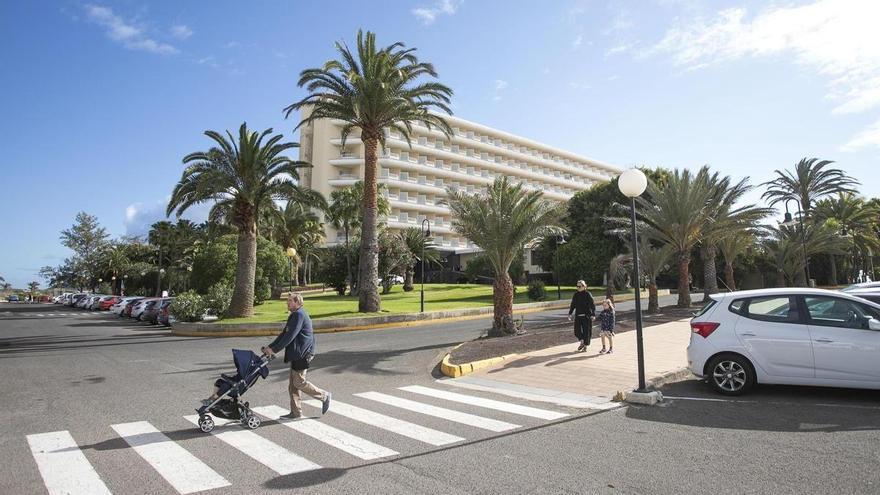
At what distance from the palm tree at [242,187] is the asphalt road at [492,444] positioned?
1340 cm

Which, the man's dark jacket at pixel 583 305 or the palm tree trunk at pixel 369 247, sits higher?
the palm tree trunk at pixel 369 247

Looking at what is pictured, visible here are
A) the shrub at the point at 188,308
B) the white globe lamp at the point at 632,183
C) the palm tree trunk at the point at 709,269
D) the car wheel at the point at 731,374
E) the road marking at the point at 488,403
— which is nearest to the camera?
the road marking at the point at 488,403

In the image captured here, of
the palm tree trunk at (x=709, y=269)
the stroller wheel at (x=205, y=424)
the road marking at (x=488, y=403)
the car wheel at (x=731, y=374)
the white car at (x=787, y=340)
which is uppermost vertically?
the palm tree trunk at (x=709, y=269)

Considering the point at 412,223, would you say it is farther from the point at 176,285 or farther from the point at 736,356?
the point at 736,356

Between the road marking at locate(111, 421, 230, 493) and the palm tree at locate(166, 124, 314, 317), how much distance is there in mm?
17241

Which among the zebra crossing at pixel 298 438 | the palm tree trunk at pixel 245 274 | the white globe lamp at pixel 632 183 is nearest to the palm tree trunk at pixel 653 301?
the white globe lamp at pixel 632 183

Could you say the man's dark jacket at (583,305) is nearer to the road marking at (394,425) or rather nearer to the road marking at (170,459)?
the road marking at (394,425)

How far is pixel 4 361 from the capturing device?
1257 cm

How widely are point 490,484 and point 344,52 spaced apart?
22549 millimetres

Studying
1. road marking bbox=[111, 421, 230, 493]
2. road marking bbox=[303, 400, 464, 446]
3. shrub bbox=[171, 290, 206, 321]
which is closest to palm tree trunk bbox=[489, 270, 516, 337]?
road marking bbox=[303, 400, 464, 446]

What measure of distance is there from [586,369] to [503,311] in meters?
6.11

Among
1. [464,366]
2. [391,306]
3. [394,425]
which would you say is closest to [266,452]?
[394,425]

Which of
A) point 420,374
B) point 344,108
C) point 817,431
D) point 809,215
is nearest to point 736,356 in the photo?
point 817,431

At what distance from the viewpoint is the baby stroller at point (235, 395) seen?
594cm
